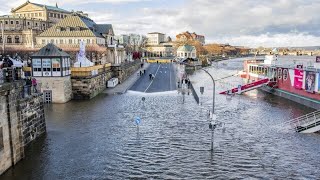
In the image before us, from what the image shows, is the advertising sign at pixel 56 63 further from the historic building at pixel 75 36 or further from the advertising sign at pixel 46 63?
the historic building at pixel 75 36

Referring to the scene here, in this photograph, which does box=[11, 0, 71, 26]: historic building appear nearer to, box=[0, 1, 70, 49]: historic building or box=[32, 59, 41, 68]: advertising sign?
box=[0, 1, 70, 49]: historic building

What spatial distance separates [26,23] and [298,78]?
99126mm

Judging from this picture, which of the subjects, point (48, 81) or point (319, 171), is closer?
point (319, 171)

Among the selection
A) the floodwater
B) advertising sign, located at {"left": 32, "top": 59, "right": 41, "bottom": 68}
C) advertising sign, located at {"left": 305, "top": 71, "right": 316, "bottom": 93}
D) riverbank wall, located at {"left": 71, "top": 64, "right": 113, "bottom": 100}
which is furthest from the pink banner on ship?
advertising sign, located at {"left": 32, "top": 59, "right": 41, "bottom": 68}

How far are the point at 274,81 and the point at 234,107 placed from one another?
20.0 metres

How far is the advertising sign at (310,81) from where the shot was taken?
4584 centimetres

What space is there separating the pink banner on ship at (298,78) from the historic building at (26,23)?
67130 millimetres

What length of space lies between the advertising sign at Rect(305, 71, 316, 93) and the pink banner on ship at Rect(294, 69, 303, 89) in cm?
191

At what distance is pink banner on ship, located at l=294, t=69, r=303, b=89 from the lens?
49.5 m

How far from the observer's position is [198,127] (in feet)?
104

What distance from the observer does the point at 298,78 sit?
166 ft

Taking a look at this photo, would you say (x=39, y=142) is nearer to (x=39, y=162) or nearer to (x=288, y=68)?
(x=39, y=162)

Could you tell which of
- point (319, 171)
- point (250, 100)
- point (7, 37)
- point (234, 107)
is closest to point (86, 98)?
point (234, 107)

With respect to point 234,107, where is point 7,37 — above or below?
above
